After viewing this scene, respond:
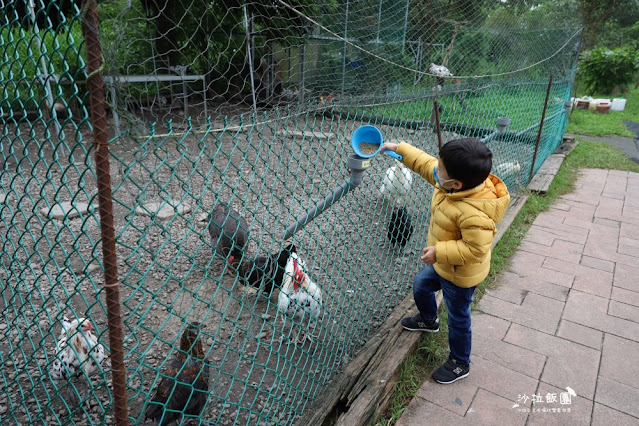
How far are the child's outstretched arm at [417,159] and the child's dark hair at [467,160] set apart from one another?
0.30 meters

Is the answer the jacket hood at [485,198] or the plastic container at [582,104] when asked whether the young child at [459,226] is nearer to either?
the jacket hood at [485,198]

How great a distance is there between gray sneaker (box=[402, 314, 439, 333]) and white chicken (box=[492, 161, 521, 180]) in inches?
101

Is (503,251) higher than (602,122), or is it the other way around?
(503,251)

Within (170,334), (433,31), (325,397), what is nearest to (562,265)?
(325,397)

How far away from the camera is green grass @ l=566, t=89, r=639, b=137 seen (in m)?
9.81

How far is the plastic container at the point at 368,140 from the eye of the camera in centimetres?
206

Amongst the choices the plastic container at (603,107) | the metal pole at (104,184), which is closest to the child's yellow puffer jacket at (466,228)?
the metal pole at (104,184)

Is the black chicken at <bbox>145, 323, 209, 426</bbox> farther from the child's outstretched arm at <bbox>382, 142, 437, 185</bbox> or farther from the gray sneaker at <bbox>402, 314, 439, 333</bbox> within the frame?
the child's outstretched arm at <bbox>382, 142, 437, 185</bbox>

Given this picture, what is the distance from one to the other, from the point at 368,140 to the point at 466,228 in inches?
25.4

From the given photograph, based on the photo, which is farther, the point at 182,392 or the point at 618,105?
the point at 618,105

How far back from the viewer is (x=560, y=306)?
113 inches

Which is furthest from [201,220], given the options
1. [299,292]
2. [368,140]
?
[368,140]

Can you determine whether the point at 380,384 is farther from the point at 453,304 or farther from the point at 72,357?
the point at 72,357

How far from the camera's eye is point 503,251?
3586mm
